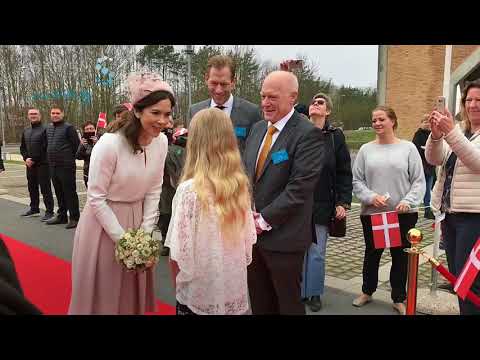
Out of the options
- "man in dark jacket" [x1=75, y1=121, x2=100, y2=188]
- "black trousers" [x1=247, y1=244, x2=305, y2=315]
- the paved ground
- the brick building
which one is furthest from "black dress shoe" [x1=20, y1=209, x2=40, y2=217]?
the brick building

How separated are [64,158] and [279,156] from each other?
621cm

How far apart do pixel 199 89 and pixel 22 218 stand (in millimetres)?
19263

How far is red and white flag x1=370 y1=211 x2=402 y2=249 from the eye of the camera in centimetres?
383

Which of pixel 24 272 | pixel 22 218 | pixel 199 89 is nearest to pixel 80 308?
pixel 24 272

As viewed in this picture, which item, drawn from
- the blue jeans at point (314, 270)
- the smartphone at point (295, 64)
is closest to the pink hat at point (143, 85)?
the smartphone at point (295, 64)

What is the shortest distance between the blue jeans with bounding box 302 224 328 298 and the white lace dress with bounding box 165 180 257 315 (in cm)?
162

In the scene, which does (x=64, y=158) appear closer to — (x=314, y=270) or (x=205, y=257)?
(x=314, y=270)

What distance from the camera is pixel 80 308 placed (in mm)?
2822

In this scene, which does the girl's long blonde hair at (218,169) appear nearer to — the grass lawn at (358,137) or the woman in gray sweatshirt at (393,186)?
the woman in gray sweatshirt at (393,186)

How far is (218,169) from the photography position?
95.3 inches

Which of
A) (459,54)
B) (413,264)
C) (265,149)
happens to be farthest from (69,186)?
(459,54)

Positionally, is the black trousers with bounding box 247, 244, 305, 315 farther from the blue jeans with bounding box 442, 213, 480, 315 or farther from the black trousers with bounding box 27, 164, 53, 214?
the black trousers with bounding box 27, 164, 53, 214
